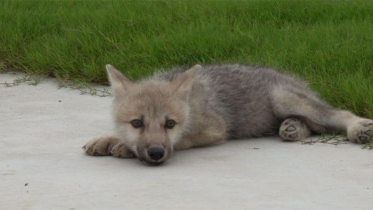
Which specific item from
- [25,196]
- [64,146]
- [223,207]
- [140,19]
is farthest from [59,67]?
[223,207]

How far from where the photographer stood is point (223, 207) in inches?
150

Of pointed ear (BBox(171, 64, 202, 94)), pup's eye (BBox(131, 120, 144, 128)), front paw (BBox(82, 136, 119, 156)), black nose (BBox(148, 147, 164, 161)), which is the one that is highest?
pointed ear (BBox(171, 64, 202, 94))

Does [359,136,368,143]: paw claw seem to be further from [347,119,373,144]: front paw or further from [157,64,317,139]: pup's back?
[157,64,317,139]: pup's back

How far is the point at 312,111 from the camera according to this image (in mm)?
5730

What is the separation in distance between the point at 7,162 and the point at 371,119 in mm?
2768

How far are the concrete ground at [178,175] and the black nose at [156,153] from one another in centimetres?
8

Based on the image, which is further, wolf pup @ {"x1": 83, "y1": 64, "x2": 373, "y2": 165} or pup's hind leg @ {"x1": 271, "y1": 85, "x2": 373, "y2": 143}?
pup's hind leg @ {"x1": 271, "y1": 85, "x2": 373, "y2": 143}

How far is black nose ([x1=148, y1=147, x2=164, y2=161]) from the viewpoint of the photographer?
4.64 meters

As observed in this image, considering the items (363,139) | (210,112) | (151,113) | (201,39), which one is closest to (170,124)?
(151,113)

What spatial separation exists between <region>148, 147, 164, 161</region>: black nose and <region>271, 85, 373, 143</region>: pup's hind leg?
1519 millimetres

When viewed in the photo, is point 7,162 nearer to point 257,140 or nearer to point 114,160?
point 114,160

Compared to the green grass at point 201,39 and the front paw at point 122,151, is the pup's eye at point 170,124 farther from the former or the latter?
the green grass at point 201,39

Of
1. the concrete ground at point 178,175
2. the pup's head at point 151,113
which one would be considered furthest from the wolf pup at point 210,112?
the concrete ground at point 178,175

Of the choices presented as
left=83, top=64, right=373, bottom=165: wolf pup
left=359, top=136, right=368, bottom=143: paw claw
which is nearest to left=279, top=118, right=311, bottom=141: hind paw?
left=83, top=64, right=373, bottom=165: wolf pup
